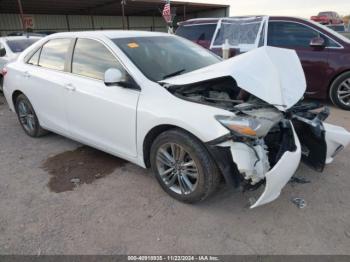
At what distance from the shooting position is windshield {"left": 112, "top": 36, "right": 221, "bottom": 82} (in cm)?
329

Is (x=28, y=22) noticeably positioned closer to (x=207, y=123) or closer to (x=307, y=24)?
(x=307, y=24)

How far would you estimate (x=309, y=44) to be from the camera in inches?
241

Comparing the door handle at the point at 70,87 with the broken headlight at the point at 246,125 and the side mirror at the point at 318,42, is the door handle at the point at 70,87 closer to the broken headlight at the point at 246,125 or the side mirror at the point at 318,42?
the broken headlight at the point at 246,125

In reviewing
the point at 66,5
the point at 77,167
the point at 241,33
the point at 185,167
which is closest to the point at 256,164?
the point at 185,167

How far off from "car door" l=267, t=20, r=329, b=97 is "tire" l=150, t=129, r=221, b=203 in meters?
3.94

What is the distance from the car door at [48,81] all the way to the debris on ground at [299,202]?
2.96m

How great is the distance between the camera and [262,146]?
8.33ft

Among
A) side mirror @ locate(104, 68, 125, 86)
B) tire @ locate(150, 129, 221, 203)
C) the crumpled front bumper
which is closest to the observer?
the crumpled front bumper

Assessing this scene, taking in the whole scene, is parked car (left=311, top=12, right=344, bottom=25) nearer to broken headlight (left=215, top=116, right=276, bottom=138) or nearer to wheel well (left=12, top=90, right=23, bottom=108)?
wheel well (left=12, top=90, right=23, bottom=108)

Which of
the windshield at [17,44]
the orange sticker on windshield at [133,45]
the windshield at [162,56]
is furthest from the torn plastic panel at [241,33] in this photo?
the windshield at [17,44]

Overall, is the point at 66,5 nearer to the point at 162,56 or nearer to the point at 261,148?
the point at 162,56

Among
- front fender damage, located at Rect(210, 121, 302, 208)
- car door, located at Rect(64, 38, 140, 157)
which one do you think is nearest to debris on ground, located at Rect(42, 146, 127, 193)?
car door, located at Rect(64, 38, 140, 157)

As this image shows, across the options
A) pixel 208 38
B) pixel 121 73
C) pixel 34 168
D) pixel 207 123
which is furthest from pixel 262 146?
pixel 208 38

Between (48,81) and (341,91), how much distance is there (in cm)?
534
